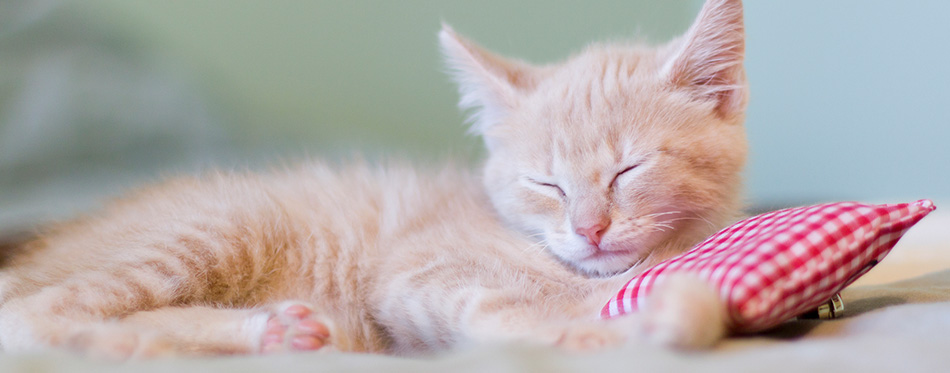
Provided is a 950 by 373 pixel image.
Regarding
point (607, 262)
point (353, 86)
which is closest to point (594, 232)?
point (607, 262)

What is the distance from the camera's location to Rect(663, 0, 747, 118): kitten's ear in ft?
4.06

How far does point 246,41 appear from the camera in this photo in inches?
88.7

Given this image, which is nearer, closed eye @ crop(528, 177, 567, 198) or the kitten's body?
the kitten's body

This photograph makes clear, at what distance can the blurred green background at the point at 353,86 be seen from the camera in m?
1.86

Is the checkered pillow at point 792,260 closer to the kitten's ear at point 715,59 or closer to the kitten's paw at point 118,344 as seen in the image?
the kitten's ear at point 715,59

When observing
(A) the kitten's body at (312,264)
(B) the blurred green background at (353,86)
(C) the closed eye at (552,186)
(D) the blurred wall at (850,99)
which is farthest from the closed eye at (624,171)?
(D) the blurred wall at (850,99)

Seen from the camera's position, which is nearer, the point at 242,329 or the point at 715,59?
the point at 242,329

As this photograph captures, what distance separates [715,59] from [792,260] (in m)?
0.58

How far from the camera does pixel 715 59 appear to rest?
51.1 inches

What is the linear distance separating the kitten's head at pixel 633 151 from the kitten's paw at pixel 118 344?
2.41ft

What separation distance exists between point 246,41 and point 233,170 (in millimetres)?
780

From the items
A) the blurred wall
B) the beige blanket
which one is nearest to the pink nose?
the beige blanket

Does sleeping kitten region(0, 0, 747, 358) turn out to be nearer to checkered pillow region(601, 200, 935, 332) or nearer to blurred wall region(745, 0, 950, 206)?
checkered pillow region(601, 200, 935, 332)

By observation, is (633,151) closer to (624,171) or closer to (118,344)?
(624,171)
